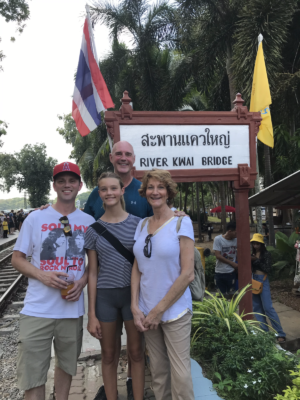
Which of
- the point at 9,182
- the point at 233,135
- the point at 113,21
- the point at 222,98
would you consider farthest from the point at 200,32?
the point at 9,182

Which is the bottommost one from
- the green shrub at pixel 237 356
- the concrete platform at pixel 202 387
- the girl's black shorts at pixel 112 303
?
the concrete platform at pixel 202 387

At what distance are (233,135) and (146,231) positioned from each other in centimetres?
227

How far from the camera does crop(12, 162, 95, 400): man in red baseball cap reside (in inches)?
92.6

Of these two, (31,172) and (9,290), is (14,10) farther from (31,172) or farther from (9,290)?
(31,172)

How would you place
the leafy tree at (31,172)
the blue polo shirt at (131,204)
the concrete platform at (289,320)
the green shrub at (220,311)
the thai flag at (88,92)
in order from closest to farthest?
the blue polo shirt at (131,204) → the green shrub at (220,311) → the thai flag at (88,92) → the concrete platform at (289,320) → the leafy tree at (31,172)

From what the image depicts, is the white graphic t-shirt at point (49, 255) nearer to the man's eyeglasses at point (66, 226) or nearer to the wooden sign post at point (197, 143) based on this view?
the man's eyeglasses at point (66, 226)

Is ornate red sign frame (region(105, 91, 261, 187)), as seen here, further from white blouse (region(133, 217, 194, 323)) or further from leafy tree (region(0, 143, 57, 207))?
leafy tree (region(0, 143, 57, 207))

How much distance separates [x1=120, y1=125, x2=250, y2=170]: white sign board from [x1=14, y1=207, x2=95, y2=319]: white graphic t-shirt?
63.3 inches

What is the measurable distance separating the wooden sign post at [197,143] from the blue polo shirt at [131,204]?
732mm

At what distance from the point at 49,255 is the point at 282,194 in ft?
19.1

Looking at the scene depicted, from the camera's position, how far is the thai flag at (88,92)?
4.99 metres

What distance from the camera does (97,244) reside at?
2.44m

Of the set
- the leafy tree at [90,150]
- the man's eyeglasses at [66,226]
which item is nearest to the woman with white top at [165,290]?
the man's eyeglasses at [66,226]

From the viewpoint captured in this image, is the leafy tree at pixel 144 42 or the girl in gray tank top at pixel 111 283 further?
the leafy tree at pixel 144 42
